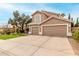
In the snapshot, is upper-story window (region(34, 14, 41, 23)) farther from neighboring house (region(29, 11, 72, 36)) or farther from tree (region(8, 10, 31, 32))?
tree (region(8, 10, 31, 32))

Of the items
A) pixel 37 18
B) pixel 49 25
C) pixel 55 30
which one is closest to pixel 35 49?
pixel 55 30

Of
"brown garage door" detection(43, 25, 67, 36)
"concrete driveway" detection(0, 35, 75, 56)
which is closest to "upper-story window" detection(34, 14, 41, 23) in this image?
"brown garage door" detection(43, 25, 67, 36)

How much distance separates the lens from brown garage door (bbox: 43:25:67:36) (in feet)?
56.8

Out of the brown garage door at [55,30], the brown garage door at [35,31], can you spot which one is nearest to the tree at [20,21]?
the brown garage door at [35,31]

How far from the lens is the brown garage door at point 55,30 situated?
56.8ft

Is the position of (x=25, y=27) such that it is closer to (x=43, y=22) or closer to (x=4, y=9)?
(x=43, y=22)

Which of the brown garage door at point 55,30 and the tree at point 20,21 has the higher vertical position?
the tree at point 20,21

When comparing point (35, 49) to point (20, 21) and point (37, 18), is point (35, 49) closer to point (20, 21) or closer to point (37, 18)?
point (37, 18)

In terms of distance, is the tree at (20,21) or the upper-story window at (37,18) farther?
the upper-story window at (37,18)

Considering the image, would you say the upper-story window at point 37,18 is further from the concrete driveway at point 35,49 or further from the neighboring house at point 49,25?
the concrete driveway at point 35,49

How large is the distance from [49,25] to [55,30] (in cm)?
139

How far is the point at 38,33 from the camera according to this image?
20.4 m

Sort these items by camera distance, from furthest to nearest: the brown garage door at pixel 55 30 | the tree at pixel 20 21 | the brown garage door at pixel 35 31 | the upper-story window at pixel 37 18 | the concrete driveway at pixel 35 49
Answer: the upper-story window at pixel 37 18
the tree at pixel 20 21
the brown garage door at pixel 35 31
the brown garage door at pixel 55 30
the concrete driveway at pixel 35 49

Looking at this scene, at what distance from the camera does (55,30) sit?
18.1 metres
